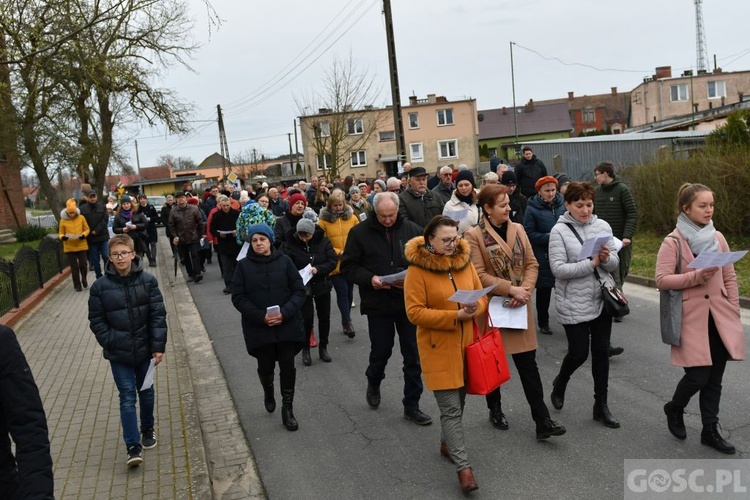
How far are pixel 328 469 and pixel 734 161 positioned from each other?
11.1 metres

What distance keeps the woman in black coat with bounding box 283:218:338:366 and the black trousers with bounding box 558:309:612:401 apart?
124 inches

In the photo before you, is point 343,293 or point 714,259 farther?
point 343,293

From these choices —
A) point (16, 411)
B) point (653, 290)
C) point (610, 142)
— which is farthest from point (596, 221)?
point (610, 142)

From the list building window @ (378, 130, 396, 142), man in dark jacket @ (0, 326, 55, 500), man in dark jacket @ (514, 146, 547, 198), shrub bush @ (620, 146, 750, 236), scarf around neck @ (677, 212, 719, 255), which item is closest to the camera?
man in dark jacket @ (0, 326, 55, 500)

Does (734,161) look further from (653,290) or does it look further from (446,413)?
(446,413)

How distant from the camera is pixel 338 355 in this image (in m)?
8.51

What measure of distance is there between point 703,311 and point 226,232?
9.18 m

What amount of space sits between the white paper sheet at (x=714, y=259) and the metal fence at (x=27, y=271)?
35.2 ft


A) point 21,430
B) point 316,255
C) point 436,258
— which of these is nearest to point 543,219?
point 316,255

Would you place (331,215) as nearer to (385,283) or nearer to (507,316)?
(385,283)

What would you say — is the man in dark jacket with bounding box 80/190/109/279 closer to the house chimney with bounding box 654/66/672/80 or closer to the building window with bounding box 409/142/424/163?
the building window with bounding box 409/142/424/163

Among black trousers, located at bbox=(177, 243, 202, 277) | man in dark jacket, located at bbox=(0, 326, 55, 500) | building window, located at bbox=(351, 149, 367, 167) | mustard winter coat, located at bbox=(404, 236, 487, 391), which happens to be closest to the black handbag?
mustard winter coat, located at bbox=(404, 236, 487, 391)

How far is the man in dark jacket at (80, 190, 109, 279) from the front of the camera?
14719mm

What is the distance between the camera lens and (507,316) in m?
5.29
